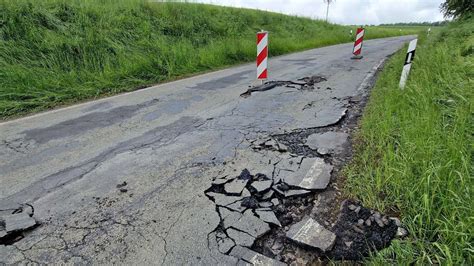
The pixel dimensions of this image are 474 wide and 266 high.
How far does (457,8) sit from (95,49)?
12.4 metres

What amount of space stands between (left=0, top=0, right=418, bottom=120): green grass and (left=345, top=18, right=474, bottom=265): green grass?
5.40m

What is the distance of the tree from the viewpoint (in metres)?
9.66

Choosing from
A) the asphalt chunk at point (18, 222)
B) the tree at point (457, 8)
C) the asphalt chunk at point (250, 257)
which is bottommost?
the asphalt chunk at point (250, 257)

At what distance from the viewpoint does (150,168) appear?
296 cm

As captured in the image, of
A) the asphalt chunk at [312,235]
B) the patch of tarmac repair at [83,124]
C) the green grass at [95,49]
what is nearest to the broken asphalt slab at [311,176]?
the asphalt chunk at [312,235]

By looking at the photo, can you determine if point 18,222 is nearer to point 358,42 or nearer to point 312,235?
point 312,235

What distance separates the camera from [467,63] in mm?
4395

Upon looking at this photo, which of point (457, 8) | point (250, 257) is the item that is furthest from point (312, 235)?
point (457, 8)

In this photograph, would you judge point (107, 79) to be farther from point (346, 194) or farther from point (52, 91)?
point (346, 194)

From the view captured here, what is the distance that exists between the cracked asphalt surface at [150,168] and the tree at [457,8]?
760 centimetres

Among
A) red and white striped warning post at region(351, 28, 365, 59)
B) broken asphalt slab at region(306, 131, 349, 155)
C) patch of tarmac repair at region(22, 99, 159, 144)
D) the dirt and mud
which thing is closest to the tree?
red and white striped warning post at region(351, 28, 365, 59)

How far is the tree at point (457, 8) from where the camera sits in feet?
31.7

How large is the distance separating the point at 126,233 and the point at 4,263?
0.76 metres

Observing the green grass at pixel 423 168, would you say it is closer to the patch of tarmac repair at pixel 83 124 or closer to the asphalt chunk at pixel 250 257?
the asphalt chunk at pixel 250 257
